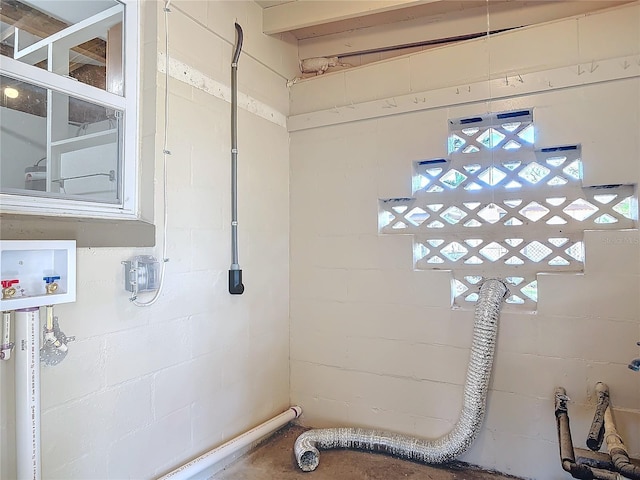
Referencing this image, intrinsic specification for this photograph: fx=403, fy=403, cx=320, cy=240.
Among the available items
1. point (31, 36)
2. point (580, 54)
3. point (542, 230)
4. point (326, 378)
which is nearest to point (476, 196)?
point (542, 230)

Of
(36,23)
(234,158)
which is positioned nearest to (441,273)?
(234,158)

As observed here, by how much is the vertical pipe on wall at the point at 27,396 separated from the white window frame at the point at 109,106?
39 cm

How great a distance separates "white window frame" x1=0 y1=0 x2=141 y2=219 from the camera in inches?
55.2

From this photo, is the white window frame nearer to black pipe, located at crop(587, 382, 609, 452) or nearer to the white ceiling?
the white ceiling

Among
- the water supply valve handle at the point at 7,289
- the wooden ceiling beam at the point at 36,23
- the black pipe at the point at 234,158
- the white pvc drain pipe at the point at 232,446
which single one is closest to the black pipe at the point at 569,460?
the white pvc drain pipe at the point at 232,446

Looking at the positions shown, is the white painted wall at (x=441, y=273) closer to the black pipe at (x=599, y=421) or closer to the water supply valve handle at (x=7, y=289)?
the black pipe at (x=599, y=421)

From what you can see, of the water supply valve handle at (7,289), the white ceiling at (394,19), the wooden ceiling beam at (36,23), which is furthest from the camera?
the white ceiling at (394,19)

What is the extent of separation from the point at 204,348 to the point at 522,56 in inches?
85.5

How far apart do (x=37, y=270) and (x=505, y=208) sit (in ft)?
6.71

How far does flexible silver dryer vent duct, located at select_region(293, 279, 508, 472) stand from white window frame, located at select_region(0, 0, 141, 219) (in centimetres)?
151

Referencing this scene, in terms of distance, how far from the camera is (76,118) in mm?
1622

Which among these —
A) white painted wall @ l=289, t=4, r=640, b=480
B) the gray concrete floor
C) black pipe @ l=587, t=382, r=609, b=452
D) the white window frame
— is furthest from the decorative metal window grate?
the white window frame

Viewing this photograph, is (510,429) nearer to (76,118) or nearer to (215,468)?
(215,468)

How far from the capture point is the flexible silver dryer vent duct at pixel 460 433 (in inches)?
76.9
